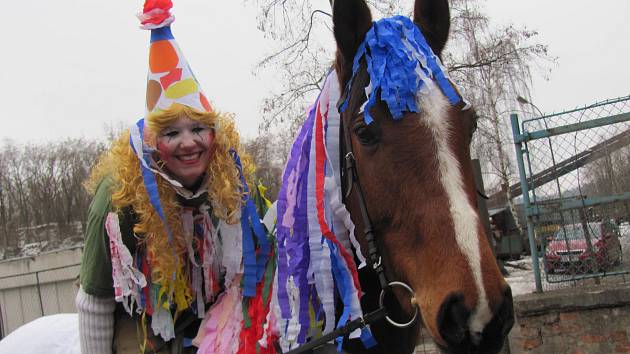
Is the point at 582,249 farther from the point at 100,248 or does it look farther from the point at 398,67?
the point at 100,248

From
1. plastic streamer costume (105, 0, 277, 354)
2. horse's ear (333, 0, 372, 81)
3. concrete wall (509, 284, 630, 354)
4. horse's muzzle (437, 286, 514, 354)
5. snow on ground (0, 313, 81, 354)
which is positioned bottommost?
concrete wall (509, 284, 630, 354)

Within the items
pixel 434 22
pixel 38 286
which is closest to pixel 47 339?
pixel 434 22

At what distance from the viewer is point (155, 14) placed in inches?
96.3

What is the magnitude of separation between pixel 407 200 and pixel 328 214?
43cm

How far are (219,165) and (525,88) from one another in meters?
19.5

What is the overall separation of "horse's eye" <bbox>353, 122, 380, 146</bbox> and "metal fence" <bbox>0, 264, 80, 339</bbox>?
1245 centimetres

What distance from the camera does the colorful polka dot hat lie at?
93.1 inches

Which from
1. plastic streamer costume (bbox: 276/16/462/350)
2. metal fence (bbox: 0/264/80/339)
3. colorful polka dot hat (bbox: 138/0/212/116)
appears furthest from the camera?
metal fence (bbox: 0/264/80/339)

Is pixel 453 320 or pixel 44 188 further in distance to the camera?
pixel 44 188

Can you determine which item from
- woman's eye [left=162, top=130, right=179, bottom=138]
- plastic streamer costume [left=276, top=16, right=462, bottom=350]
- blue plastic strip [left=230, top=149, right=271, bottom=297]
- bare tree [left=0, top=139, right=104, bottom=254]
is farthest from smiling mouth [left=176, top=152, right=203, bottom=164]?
bare tree [left=0, top=139, right=104, bottom=254]

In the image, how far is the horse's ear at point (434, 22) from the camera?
86.1 inches

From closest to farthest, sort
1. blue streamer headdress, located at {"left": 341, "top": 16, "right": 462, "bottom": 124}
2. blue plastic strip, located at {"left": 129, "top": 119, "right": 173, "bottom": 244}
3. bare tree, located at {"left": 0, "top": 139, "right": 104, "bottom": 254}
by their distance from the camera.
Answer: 1. blue streamer headdress, located at {"left": 341, "top": 16, "right": 462, "bottom": 124}
2. blue plastic strip, located at {"left": 129, "top": 119, "right": 173, "bottom": 244}
3. bare tree, located at {"left": 0, "top": 139, "right": 104, "bottom": 254}

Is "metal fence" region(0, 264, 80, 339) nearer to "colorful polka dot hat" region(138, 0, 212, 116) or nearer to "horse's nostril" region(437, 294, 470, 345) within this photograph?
"colorful polka dot hat" region(138, 0, 212, 116)

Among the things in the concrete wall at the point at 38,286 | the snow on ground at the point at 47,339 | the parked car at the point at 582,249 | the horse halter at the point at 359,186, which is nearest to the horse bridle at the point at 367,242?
the horse halter at the point at 359,186
